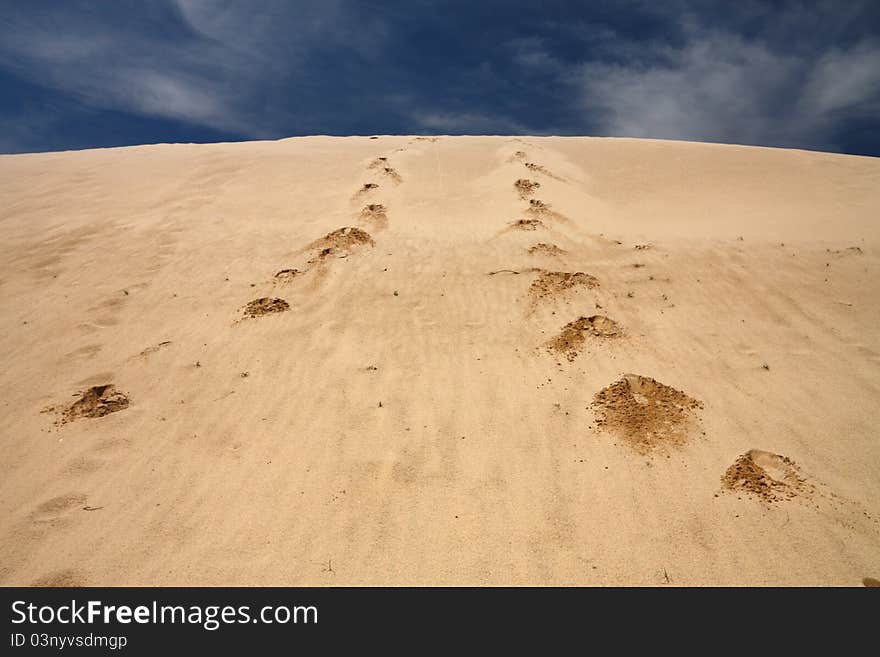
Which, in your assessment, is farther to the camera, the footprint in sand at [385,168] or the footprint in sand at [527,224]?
the footprint in sand at [385,168]

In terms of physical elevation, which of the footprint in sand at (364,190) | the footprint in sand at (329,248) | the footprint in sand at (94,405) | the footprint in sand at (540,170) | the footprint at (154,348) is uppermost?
the footprint in sand at (540,170)

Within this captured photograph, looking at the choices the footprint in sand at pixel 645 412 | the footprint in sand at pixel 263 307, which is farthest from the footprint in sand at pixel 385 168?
the footprint in sand at pixel 645 412

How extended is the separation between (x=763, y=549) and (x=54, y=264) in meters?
11.6

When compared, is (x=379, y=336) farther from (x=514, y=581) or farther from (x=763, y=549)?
(x=763, y=549)

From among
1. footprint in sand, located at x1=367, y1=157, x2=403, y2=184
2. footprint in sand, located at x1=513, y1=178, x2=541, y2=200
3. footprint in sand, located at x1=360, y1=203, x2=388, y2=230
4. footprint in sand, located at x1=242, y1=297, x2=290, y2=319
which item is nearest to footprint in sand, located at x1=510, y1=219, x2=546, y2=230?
footprint in sand, located at x1=513, y1=178, x2=541, y2=200

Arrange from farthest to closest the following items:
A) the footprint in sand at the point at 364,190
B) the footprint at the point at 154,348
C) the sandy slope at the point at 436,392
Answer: the footprint in sand at the point at 364,190 < the footprint at the point at 154,348 < the sandy slope at the point at 436,392

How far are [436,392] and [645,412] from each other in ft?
7.29

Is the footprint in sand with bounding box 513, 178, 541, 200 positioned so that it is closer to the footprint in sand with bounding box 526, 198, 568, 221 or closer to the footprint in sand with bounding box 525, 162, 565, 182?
the footprint in sand with bounding box 526, 198, 568, 221

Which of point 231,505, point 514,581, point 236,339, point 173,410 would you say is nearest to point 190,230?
point 236,339

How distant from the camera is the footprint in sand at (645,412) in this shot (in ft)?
14.0

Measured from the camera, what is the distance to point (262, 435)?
4586 millimetres

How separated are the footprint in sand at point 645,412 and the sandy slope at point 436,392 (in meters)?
0.08

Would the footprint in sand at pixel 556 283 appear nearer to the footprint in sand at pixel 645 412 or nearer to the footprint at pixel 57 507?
the footprint in sand at pixel 645 412

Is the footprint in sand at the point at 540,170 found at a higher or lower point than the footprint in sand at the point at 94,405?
higher
